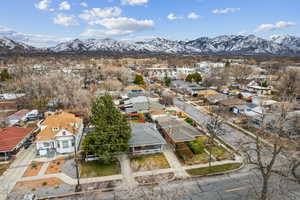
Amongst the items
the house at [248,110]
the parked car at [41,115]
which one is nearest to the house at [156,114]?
the house at [248,110]

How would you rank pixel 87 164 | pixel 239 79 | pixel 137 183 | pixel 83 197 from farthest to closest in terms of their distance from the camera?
1. pixel 239 79
2. pixel 87 164
3. pixel 137 183
4. pixel 83 197

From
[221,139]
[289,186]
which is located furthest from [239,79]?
[289,186]

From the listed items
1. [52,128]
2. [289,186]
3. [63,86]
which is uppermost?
[63,86]

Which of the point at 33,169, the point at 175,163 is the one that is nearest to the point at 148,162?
the point at 175,163

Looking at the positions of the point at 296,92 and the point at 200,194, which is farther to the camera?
the point at 296,92

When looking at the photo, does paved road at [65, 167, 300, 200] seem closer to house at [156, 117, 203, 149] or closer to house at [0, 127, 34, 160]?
house at [156, 117, 203, 149]

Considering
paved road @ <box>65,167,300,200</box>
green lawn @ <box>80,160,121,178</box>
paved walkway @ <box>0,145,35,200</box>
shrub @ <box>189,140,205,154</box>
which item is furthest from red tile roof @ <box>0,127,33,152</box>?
shrub @ <box>189,140,205,154</box>

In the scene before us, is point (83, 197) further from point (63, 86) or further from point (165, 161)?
point (63, 86)
